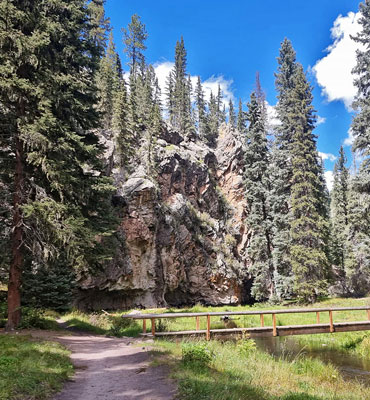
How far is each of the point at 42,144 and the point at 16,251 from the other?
4.60 metres

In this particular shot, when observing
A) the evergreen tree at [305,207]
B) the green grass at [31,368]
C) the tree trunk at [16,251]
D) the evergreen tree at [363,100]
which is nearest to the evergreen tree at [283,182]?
the evergreen tree at [305,207]

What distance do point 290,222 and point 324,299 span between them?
7894 mm

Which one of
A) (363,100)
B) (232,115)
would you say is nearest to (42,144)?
(363,100)

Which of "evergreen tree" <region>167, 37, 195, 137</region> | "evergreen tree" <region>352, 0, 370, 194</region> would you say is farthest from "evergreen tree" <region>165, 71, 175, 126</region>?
"evergreen tree" <region>352, 0, 370, 194</region>

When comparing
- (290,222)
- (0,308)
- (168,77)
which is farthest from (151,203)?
(168,77)

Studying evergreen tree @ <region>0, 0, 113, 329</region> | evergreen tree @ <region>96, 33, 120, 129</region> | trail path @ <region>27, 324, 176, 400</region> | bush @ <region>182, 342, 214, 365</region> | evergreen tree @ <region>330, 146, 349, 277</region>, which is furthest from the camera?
evergreen tree @ <region>330, 146, 349, 277</region>

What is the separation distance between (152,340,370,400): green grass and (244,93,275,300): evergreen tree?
74.8 feet

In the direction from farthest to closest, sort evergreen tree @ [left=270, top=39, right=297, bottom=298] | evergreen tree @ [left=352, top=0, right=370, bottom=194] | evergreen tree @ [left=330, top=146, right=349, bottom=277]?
evergreen tree @ [left=330, top=146, right=349, bottom=277] < evergreen tree @ [left=270, top=39, right=297, bottom=298] < evergreen tree @ [left=352, top=0, right=370, bottom=194]

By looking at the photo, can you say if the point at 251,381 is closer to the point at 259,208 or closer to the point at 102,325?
the point at 102,325

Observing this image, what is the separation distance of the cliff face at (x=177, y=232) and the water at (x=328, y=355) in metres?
10.8

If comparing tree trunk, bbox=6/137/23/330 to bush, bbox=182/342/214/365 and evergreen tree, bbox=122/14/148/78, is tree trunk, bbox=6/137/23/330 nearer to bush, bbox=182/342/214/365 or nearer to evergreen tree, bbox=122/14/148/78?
bush, bbox=182/342/214/365

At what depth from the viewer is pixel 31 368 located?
624 cm

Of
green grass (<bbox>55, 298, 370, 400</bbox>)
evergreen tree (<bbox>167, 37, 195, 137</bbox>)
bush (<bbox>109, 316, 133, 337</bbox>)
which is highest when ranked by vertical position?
evergreen tree (<bbox>167, 37, 195, 137</bbox>)

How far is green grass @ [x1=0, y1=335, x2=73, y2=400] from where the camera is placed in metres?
5.16
